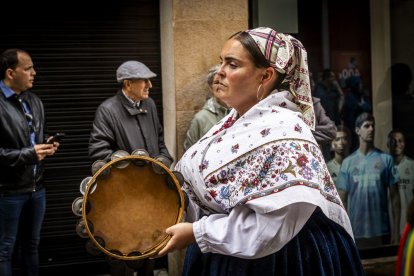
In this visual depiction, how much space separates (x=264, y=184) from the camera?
7.04 ft

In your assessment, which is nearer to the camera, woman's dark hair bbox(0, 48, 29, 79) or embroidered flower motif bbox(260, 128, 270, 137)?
embroidered flower motif bbox(260, 128, 270, 137)

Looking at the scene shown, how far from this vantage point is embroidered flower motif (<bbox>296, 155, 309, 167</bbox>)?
2.14 meters

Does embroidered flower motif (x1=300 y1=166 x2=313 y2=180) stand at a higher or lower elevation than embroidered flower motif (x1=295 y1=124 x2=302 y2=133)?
lower

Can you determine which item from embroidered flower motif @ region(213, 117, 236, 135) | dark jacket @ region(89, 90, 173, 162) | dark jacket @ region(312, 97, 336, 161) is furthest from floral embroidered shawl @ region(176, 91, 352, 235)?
dark jacket @ region(312, 97, 336, 161)

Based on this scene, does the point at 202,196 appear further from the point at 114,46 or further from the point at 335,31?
the point at 335,31

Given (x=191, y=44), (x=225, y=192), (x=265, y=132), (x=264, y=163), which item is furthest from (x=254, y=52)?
(x=191, y=44)

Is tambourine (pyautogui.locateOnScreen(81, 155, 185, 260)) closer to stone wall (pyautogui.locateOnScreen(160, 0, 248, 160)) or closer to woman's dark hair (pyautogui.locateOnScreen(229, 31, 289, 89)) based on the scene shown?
woman's dark hair (pyautogui.locateOnScreen(229, 31, 289, 89))

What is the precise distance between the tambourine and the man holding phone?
221 cm

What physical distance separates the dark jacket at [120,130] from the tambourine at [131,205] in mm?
2216

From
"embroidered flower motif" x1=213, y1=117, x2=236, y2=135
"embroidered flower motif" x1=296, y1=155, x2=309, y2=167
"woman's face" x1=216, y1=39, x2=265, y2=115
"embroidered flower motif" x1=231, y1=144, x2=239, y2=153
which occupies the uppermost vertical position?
"woman's face" x1=216, y1=39, x2=265, y2=115

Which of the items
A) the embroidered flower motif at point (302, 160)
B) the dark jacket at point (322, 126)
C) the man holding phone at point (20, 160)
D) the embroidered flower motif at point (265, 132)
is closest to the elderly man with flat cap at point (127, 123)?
the man holding phone at point (20, 160)

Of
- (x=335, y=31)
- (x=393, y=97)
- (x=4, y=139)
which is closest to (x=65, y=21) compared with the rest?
(x=4, y=139)

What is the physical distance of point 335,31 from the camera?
237 inches

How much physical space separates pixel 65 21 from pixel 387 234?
380cm
